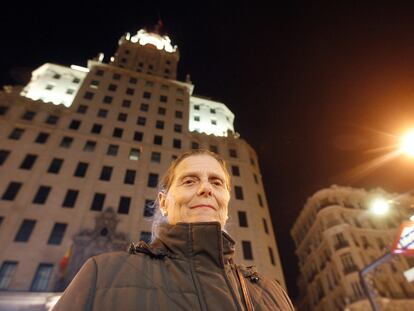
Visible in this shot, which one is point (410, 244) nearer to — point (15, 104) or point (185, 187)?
point (185, 187)

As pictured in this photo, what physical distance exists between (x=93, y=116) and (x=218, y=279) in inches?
1172

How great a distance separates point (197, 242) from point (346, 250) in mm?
36412

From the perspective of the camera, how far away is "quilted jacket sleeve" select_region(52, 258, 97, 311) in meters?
1.34

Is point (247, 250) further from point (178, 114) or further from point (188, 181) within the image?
point (188, 181)

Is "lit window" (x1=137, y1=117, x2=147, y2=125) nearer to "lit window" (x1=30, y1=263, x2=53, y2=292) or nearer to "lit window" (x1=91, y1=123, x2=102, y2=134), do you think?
"lit window" (x1=91, y1=123, x2=102, y2=134)

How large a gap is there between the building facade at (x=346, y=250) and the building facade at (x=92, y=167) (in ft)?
41.8

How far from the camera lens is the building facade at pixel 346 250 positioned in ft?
92.6

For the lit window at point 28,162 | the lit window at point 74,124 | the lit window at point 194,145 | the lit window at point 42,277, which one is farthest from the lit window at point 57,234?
the lit window at point 194,145

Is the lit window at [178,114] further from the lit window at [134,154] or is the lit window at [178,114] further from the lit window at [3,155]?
the lit window at [3,155]

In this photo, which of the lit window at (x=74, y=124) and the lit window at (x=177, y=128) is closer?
the lit window at (x=74, y=124)

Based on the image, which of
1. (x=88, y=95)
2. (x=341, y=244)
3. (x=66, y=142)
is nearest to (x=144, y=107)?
(x=88, y=95)

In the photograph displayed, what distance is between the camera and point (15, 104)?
25.9 m

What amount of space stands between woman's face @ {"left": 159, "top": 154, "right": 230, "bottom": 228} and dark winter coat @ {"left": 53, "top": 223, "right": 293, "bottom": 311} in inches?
12.7

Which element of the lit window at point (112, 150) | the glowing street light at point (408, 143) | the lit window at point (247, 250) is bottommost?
the glowing street light at point (408, 143)
